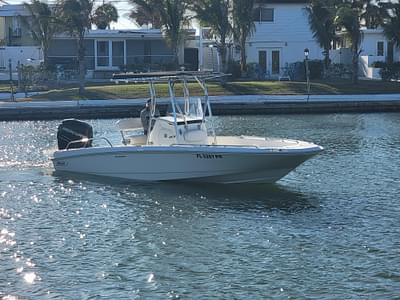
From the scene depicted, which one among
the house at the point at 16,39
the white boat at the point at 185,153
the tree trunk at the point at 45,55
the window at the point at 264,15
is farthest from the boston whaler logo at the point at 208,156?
the house at the point at 16,39

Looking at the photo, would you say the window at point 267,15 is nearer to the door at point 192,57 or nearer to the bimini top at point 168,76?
the door at point 192,57

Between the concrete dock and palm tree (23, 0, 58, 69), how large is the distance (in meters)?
11.5

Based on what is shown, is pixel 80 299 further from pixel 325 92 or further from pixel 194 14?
pixel 194 14

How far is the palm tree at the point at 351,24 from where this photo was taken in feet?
150

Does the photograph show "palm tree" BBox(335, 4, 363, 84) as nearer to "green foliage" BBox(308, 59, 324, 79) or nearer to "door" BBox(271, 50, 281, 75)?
"green foliage" BBox(308, 59, 324, 79)

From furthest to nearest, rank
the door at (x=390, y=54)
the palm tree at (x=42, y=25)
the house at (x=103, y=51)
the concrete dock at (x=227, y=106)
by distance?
the house at (x=103, y=51), the door at (x=390, y=54), the palm tree at (x=42, y=25), the concrete dock at (x=227, y=106)

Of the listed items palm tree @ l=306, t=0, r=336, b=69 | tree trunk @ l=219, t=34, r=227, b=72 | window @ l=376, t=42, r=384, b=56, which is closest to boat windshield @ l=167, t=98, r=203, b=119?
tree trunk @ l=219, t=34, r=227, b=72

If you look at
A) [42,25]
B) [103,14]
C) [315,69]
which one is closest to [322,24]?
[315,69]

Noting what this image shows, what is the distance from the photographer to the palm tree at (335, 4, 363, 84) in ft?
150

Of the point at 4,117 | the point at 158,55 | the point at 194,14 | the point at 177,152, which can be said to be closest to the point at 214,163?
the point at 177,152

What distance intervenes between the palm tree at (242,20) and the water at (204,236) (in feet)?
91.9

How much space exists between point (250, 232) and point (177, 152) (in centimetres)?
484

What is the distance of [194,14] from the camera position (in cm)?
5078

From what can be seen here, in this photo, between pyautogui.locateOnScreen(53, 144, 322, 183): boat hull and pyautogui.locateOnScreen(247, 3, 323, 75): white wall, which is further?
pyautogui.locateOnScreen(247, 3, 323, 75): white wall
